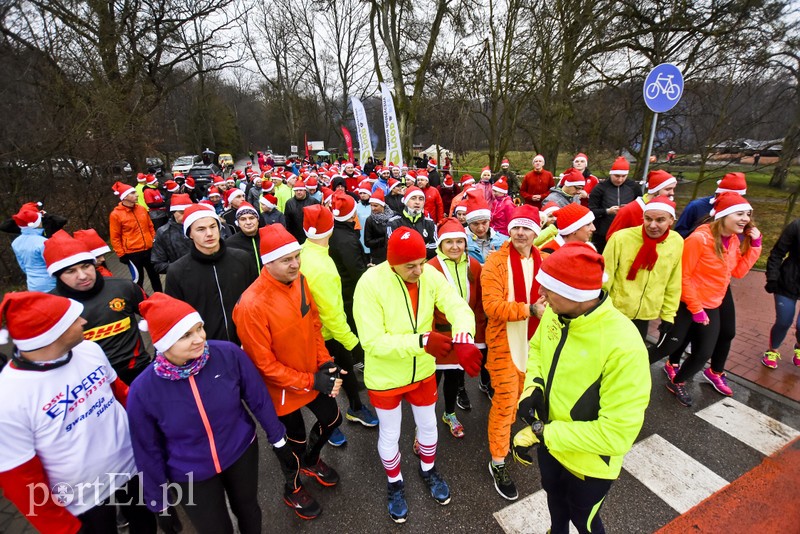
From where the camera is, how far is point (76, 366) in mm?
2057

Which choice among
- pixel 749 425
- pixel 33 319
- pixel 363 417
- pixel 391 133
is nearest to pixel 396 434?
pixel 363 417

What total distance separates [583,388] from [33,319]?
285 centimetres

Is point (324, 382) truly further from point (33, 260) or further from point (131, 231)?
point (131, 231)

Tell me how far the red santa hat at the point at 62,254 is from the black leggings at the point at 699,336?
5331 millimetres

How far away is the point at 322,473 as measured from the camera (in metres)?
3.19

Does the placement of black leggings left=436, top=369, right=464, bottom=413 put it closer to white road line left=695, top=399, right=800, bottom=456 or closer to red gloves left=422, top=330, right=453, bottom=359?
red gloves left=422, top=330, right=453, bottom=359

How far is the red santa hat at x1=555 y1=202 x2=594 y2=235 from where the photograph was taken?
10.8ft

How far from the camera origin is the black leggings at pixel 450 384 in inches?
140

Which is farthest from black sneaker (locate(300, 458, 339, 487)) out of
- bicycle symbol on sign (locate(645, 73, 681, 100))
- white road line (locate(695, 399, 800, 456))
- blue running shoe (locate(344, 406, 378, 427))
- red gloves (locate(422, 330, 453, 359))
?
bicycle symbol on sign (locate(645, 73, 681, 100))

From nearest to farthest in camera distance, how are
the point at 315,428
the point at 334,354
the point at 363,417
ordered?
1. the point at 315,428
2. the point at 334,354
3. the point at 363,417

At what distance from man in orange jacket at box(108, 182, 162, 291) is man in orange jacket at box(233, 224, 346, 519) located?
4.61 metres

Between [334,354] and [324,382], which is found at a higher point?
[324,382]

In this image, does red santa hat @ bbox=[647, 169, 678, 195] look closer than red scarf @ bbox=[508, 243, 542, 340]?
No

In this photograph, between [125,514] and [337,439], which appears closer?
[125,514]
